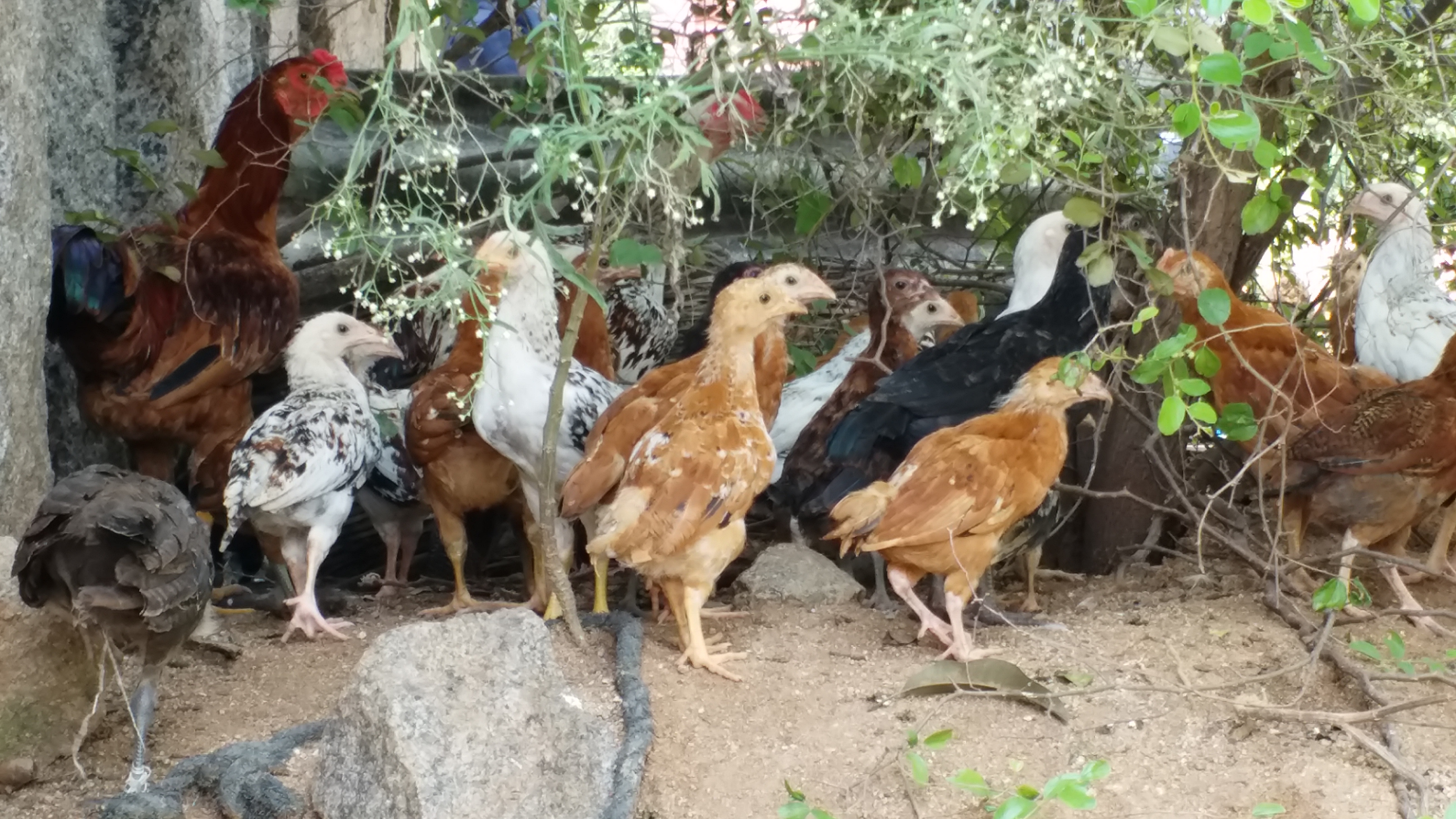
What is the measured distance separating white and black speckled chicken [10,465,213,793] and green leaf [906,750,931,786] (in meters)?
1.66

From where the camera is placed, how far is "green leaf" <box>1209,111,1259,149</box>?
2564 mm

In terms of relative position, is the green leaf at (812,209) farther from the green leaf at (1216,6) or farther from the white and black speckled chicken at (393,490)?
the green leaf at (1216,6)

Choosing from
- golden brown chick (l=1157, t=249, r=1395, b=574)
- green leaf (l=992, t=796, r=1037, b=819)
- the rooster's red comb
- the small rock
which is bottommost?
the small rock

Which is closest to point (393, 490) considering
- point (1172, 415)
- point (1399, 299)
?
point (1172, 415)

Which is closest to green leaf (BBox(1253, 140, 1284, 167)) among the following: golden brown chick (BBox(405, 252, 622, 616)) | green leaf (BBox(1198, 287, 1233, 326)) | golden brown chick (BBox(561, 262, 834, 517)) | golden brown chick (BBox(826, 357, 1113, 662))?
green leaf (BBox(1198, 287, 1233, 326))

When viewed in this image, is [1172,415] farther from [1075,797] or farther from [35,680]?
[35,680]

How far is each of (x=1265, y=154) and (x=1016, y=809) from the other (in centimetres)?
148

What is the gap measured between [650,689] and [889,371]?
5.14ft

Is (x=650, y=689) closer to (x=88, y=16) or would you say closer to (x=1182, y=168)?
(x=1182, y=168)

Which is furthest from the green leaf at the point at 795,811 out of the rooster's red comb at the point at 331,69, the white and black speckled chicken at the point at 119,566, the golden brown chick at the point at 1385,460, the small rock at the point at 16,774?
the rooster's red comb at the point at 331,69

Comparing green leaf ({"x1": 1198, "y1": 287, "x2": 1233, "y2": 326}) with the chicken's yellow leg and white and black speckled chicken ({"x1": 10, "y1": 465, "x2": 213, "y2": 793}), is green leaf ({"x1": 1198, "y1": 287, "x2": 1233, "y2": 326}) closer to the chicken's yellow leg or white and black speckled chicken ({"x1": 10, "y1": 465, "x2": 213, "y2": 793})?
the chicken's yellow leg

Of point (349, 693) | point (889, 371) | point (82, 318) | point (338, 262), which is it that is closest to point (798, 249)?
point (889, 371)

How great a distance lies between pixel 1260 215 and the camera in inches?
120

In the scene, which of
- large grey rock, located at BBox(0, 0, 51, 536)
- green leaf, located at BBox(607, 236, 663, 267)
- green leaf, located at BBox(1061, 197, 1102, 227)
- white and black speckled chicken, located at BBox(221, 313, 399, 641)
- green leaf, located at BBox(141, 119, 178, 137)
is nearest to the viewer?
green leaf, located at BBox(607, 236, 663, 267)
